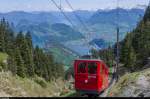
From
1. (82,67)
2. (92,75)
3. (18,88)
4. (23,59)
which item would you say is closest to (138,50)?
(23,59)

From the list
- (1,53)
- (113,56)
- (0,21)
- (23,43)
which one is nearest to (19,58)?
(23,43)

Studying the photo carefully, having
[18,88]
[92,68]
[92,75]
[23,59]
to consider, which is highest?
[92,68]

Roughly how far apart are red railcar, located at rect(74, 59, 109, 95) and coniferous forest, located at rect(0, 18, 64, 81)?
74344 mm

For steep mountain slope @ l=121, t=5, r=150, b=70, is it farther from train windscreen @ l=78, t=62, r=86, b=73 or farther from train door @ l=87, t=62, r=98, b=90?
train windscreen @ l=78, t=62, r=86, b=73

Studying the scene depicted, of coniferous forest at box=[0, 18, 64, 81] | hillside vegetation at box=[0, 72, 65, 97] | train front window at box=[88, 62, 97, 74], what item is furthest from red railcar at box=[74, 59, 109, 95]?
coniferous forest at box=[0, 18, 64, 81]

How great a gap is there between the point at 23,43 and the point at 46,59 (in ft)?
86.8

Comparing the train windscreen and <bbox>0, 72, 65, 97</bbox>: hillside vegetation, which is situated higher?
the train windscreen

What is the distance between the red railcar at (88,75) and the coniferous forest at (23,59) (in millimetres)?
74344

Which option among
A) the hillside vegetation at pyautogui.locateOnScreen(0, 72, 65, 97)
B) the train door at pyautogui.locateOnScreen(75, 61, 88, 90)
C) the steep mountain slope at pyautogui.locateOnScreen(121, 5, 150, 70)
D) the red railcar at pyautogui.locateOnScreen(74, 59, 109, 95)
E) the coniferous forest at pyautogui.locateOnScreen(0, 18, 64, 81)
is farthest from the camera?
the steep mountain slope at pyautogui.locateOnScreen(121, 5, 150, 70)

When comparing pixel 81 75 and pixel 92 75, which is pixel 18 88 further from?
pixel 92 75

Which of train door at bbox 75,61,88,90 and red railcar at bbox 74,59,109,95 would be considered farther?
train door at bbox 75,61,88,90

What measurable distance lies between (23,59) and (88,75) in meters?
91.4

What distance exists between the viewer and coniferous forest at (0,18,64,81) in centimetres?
11606

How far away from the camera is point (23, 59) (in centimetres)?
12362
